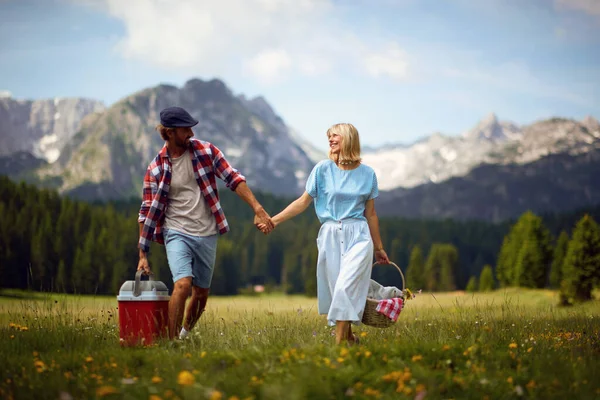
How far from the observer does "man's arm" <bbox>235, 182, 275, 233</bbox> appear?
346 inches

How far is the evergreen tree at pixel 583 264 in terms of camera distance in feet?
176

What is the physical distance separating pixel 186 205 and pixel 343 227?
6.50ft

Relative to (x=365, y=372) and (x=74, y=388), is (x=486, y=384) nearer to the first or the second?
(x=365, y=372)

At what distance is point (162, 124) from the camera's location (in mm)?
8484

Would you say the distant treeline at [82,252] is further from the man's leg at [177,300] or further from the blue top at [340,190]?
the blue top at [340,190]

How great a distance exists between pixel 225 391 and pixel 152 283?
121 inches

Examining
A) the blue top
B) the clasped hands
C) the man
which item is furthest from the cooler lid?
the blue top

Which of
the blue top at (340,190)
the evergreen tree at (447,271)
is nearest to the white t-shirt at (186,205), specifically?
the blue top at (340,190)

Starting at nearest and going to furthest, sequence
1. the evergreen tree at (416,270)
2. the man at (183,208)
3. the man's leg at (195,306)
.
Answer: the man at (183,208) → the man's leg at (195,306) → the evergreen tree at (416,270)

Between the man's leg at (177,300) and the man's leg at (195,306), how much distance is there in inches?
12.4

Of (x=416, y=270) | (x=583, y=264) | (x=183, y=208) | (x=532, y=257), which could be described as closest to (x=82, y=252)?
(x=416, y=270)

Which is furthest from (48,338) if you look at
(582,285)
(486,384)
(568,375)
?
(582,285)

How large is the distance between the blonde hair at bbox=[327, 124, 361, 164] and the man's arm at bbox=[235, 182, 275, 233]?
3.98ft

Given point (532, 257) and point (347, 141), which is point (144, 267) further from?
point (532, 257)
